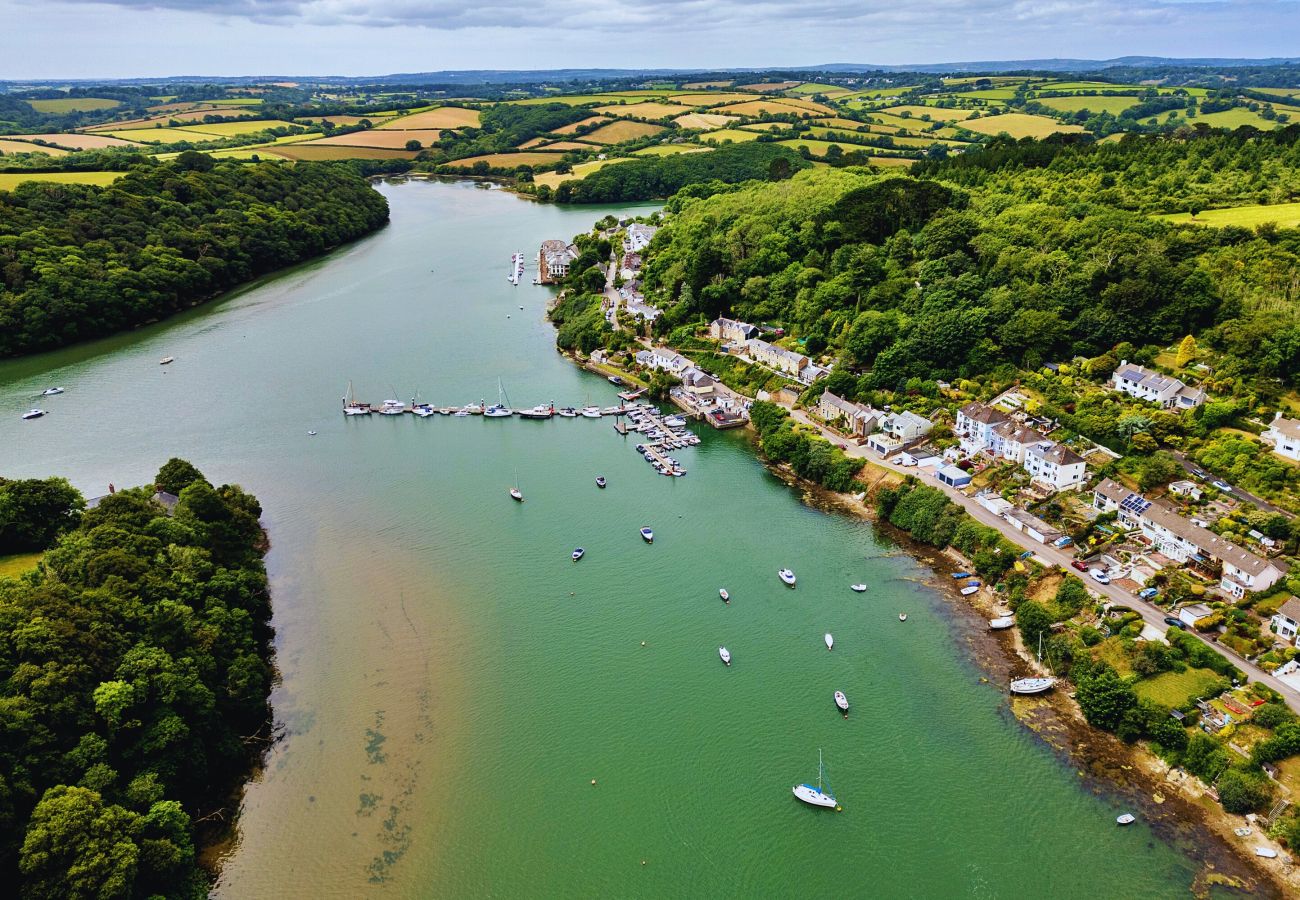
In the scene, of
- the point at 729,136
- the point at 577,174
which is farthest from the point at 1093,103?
the point at 577,174

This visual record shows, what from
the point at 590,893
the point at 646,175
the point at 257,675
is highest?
the point at 646,175

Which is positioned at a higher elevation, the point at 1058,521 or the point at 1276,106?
the point at 1276,106

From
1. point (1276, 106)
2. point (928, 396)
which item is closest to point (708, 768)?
point (928, 396)

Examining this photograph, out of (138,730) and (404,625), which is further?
(404,625)

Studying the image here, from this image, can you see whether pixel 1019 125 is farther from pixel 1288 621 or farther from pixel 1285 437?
pixel 1288 621

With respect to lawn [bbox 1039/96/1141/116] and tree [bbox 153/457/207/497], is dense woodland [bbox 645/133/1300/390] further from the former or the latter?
lawn [bbox 1039/96/1141/116]

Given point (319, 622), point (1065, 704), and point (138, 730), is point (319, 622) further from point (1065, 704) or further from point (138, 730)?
point (1065, 704)

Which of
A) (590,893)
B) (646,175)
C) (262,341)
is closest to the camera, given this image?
(590,893)
